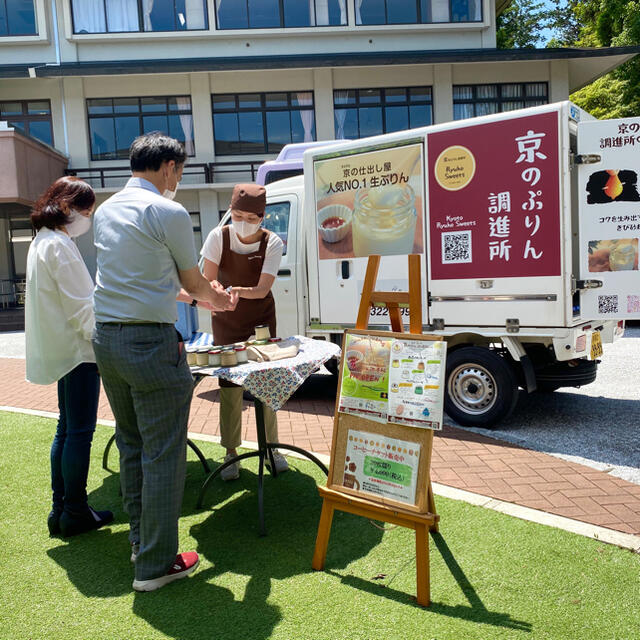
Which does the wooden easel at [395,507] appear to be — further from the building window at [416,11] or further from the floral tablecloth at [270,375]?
the building window at [416,11]

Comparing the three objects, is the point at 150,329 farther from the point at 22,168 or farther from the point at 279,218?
the point at 22,168

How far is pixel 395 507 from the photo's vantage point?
2.98 meters

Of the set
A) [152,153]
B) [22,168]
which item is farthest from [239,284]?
[22,168]

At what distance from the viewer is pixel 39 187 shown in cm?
1856

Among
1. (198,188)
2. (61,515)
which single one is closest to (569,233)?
(61,515)

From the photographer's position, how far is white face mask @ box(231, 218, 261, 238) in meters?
4.32

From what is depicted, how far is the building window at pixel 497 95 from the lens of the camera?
20.9 m

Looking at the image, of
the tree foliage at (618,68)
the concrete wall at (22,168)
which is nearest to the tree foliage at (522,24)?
the tree foliage at (618,68)

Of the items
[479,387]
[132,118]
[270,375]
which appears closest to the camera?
[270,375]

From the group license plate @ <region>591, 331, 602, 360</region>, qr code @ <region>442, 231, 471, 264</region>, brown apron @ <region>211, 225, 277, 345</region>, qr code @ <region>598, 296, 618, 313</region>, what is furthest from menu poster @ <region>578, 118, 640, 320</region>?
brown apron @ <region>211, 225, 277, 345</region>

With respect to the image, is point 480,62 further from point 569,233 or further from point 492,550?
point 492,550

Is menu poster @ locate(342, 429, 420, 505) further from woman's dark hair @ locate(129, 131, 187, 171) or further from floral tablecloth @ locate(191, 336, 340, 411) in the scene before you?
→ woman's dark hair @ locate(129, 131, 187, 171)

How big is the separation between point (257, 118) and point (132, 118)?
424cm

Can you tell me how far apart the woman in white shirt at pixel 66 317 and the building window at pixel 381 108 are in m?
18.6
